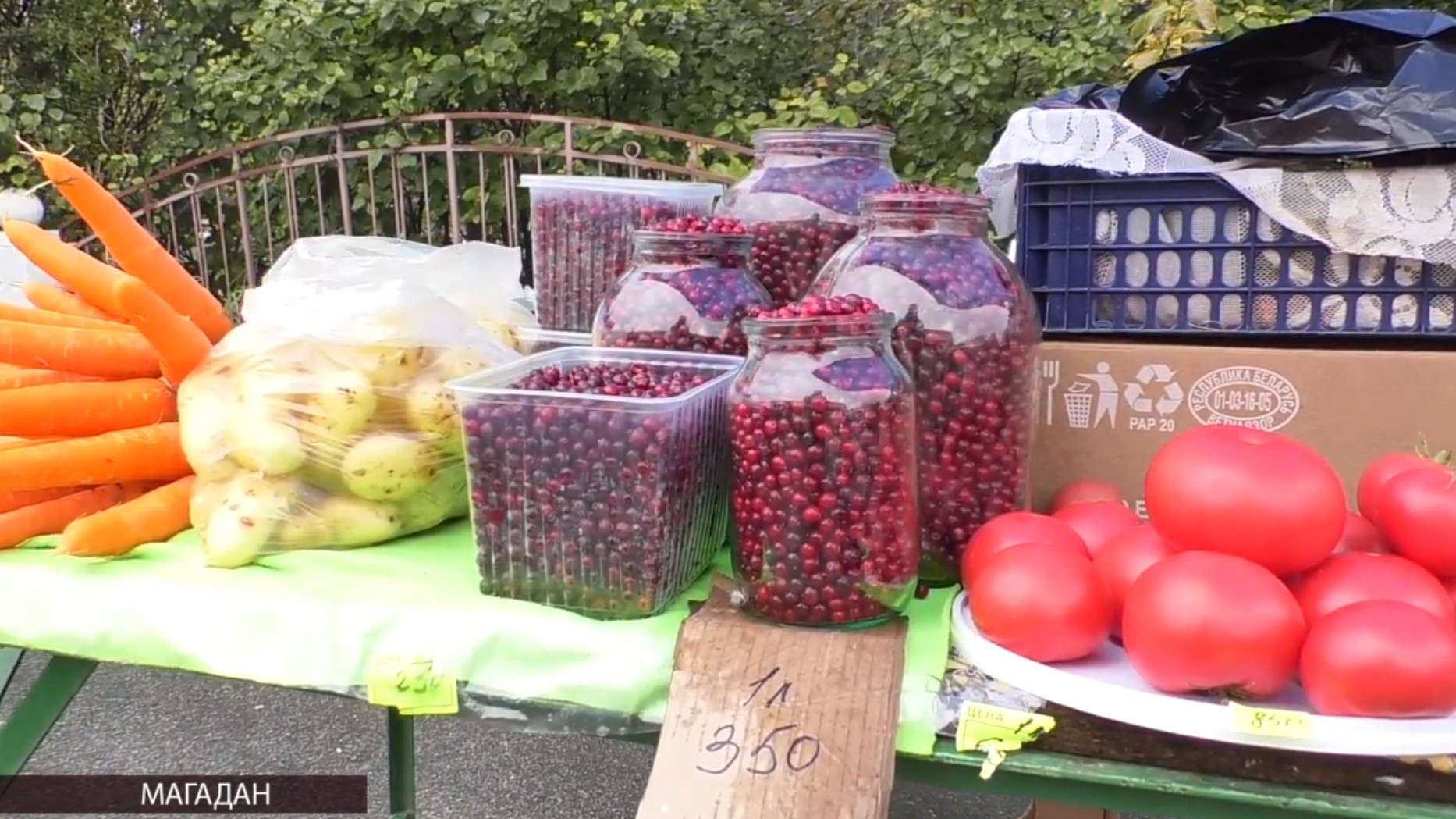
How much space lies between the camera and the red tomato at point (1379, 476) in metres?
0.91

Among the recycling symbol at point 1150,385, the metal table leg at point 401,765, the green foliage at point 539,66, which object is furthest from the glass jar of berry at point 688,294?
the green foliage at point 539,66

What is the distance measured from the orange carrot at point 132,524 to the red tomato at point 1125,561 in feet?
3.17

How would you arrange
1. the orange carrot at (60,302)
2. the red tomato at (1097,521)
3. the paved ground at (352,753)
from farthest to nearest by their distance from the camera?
the paved ground at (352,753), the orange carrot at (60,302), the red tomato at (1097,521)

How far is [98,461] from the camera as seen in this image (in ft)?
3.91

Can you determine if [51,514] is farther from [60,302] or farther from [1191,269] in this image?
[1191,269]

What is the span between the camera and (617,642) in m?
0.92

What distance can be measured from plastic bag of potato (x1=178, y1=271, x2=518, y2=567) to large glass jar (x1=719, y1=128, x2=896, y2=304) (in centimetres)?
36

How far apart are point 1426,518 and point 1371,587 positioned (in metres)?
0.10

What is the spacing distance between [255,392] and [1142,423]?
96cm

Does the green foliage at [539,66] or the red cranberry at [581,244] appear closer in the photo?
the red cranberry at [581,244]

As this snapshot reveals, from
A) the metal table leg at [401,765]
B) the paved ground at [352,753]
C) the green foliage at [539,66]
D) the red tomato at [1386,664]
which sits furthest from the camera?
the green foliage at [539,66]

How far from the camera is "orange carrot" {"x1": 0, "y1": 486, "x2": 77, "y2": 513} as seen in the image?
3.92 feet

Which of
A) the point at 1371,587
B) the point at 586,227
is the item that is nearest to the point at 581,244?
the point at 586,227

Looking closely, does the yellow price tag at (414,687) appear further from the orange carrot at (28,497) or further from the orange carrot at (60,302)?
the orange carrot at (60,302)
